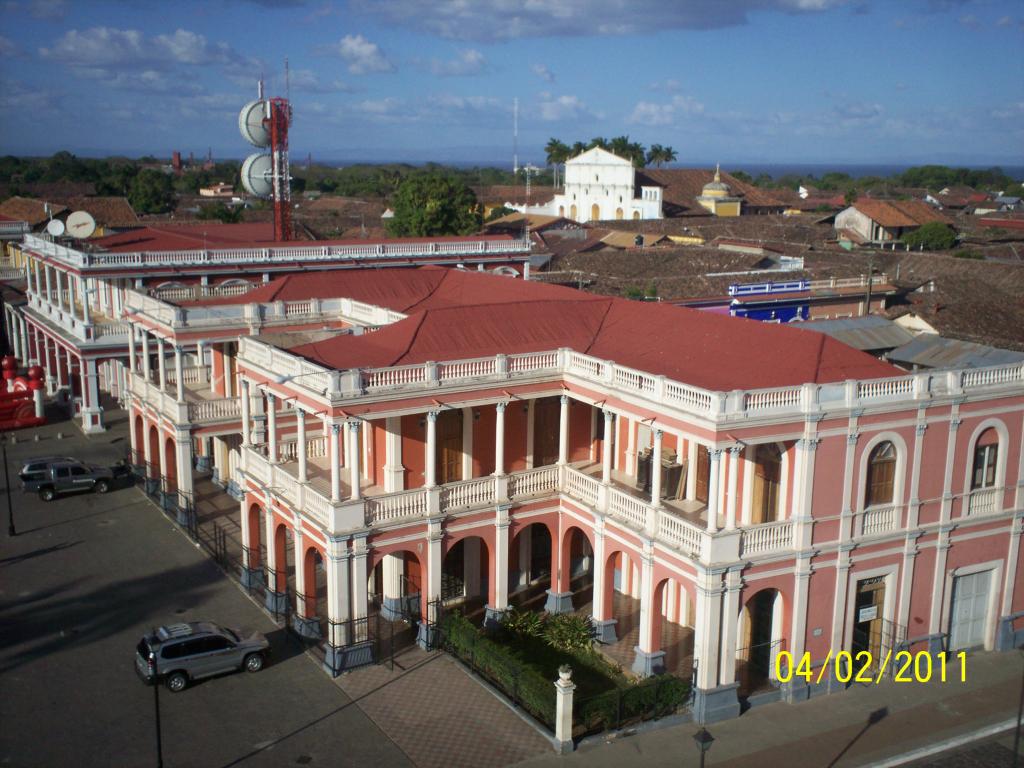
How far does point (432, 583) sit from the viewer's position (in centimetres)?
2611

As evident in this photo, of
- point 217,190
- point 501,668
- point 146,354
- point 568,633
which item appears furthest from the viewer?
point 217,190

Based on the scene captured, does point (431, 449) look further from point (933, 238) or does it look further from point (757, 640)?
point (933, 238)

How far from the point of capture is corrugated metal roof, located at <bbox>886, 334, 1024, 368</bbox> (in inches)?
1098

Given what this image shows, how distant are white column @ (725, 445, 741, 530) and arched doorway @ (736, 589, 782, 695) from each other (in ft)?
9.01

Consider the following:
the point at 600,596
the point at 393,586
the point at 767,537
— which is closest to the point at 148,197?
the point at 393,586

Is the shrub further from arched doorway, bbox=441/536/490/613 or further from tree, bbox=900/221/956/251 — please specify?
tree, bbox=900/221/956/251

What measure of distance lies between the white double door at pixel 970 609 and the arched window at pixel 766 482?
217 inches

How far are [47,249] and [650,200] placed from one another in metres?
67.8

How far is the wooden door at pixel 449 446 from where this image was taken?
2734cm

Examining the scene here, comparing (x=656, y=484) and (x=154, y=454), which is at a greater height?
(x=656, y=484)

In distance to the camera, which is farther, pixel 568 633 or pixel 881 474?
pixel 568 633

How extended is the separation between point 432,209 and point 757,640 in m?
52.2
